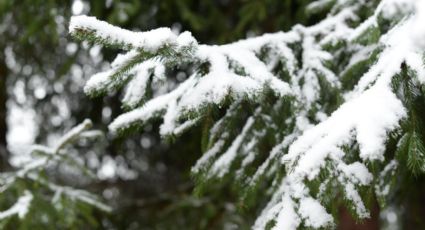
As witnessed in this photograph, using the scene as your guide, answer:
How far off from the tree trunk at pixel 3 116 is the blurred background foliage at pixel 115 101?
10 mm

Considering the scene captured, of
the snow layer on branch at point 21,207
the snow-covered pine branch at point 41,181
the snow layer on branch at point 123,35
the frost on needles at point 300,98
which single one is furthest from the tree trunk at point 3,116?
the snow layer on branch at point 123,35

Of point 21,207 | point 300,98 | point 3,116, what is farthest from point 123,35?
point 3,116

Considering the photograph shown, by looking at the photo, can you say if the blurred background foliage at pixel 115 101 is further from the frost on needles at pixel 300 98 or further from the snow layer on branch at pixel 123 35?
the snow layer on branch at pixel 123 35

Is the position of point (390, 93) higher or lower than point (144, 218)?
lower

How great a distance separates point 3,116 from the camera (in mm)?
5438

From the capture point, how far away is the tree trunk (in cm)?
489

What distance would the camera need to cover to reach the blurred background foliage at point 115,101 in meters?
3.65

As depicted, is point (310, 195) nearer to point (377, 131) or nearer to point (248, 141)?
point (377, 131)

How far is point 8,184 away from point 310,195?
6.32 ft

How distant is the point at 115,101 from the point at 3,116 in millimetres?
1672

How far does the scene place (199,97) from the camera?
5.41 ft

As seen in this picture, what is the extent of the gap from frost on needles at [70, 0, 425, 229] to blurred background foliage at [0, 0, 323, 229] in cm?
127

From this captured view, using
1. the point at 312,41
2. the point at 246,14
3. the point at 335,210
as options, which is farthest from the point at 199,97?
the point at 246,14

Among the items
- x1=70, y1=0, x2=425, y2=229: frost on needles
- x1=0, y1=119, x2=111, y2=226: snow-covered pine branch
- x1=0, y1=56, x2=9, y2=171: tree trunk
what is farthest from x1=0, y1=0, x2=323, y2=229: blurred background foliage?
x1=70, y1=0, x2=425, y2=229: frost on needles
